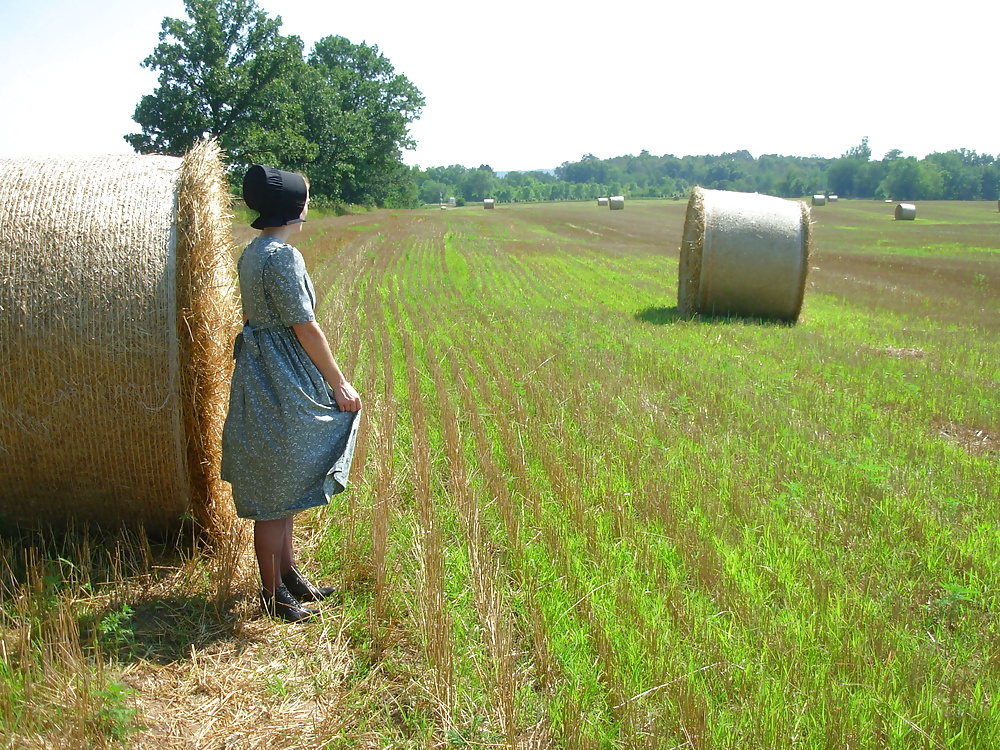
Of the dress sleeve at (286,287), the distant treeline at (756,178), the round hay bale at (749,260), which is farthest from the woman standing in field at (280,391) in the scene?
the distant treeline at (756,178)

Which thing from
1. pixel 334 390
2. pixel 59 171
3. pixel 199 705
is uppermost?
pixel 59 171

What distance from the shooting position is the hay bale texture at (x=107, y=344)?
13.8ft

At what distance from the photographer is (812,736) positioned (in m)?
2.88

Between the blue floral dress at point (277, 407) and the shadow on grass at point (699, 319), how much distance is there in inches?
347

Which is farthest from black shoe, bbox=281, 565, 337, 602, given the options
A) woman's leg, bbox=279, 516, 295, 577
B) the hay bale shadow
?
the hay bale shadow

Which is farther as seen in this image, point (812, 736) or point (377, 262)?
point (377, 262)

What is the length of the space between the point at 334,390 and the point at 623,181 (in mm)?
174179

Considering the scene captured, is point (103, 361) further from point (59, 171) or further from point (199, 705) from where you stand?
point (199, 705)

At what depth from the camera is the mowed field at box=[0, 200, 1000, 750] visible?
304cm

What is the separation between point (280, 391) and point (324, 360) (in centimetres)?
24

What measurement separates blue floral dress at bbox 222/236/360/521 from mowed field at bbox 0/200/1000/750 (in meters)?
0.62

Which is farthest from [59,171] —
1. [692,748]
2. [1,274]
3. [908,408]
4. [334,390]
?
[908,408]

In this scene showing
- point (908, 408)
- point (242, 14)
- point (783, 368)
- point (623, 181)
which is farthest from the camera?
point (623, 181)

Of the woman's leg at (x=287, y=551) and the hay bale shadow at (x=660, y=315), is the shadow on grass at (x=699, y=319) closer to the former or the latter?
the hay bale shadow at (x=660, y=315)
